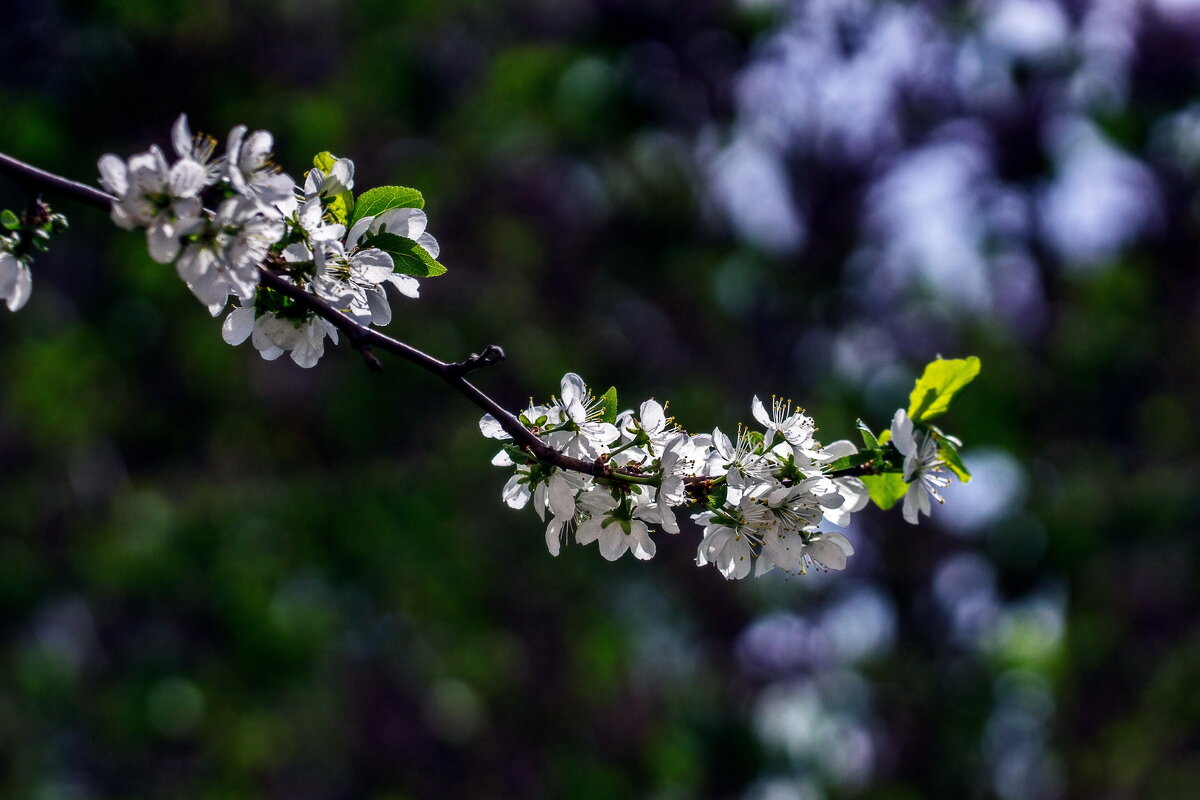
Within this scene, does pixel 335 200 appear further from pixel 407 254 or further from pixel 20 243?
pixel 20 243

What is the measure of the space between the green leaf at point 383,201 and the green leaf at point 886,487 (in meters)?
0.60

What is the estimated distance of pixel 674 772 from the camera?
603 cm

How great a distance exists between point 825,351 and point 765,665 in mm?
1975

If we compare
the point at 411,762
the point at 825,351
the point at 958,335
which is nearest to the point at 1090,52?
the point at 958,335

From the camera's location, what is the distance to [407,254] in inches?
46.4

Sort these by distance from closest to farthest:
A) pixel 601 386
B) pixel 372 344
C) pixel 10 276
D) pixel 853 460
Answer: pixel 372 344 → pixel 10 276 → pixel 853 460 → pixel 601 386

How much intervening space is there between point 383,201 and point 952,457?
69 centimetres

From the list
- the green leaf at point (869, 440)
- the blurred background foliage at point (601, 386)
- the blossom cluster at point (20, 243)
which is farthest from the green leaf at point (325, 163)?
the blurred background foliage at point (601, 386)

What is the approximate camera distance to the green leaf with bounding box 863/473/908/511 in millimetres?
1212

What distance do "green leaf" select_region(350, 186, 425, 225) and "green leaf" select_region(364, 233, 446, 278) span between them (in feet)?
0.09

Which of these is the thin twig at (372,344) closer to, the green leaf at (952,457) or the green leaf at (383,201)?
the green leaf at (383,201)

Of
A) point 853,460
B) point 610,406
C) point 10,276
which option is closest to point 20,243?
point 10,276

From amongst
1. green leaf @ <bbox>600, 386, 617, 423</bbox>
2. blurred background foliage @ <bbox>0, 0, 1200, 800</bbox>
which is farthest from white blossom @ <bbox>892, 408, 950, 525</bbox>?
blurred background foliage @ <bbox>0, 0, 1200, 800</bbox>

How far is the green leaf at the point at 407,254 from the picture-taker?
1161 mm
